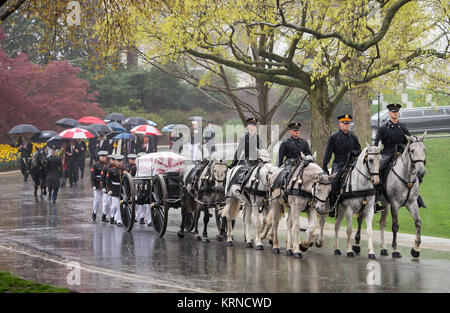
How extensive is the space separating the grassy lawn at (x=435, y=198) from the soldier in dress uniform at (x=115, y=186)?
609cm

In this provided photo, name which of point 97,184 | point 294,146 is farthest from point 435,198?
point 294,146

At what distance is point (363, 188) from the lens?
1419 cm

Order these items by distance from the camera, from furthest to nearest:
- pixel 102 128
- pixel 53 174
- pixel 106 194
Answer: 1. pixel 102 128
2. pixel 53 174
3. pixel 106 194

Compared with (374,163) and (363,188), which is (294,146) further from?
(374,163)

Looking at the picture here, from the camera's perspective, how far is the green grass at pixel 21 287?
33.4 feet

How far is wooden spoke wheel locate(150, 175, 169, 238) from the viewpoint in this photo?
55.3 ft

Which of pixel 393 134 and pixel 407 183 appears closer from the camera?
pixel 407 183

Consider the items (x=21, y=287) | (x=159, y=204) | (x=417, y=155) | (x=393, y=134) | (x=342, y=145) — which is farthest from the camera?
(x=159, y=204)

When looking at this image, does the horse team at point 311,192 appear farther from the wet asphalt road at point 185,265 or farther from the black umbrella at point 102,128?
the black umbrella at point 102,128

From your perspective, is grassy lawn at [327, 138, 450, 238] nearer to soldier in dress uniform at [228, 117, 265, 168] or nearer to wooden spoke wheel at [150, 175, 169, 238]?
soldier in dress uniform at [228, 117, 265, 168]

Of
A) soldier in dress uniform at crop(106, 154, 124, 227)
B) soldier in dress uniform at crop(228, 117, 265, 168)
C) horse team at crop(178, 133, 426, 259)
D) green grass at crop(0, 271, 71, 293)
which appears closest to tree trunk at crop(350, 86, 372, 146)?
soldier in dress uniform at crop(106, 154, 124, 227)

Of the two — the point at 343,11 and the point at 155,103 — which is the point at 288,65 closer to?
the point at 343,11

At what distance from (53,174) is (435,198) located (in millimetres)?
13306
